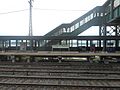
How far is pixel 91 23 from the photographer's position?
35688 millimetres

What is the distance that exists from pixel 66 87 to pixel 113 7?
24.7m

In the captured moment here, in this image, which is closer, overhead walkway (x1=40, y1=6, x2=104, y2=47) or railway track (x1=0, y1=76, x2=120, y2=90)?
railway track (x1=0, y1=76, x2=120, y2=90)

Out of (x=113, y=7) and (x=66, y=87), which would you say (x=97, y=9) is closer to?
(x=113, y=7)

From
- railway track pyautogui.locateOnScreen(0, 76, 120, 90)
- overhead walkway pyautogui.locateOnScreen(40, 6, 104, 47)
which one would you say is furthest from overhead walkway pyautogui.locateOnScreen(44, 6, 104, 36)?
railway track pyautogui.locateOnScreen(0, 76, 120, 90)

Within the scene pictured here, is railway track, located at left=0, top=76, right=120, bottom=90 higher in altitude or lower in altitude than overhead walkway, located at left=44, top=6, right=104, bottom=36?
lower

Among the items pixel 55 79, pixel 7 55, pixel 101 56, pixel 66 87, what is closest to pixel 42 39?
pixel 7 55

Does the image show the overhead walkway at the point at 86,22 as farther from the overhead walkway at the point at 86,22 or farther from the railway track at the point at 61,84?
the railway track at the point at 61,84

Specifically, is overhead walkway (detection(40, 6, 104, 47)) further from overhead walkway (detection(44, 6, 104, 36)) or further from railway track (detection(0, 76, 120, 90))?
railway track (detection(0, 76, 120, 90))

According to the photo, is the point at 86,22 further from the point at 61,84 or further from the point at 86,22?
the point at 61,84

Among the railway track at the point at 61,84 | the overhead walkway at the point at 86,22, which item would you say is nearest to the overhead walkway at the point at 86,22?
the overhead walkway at the point at 86,22

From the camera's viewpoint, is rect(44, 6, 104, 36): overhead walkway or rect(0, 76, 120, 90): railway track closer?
rect(0, 76, 120, 90): railway track

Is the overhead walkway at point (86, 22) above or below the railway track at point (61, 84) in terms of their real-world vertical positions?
above

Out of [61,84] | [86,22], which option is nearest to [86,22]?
[86,22]

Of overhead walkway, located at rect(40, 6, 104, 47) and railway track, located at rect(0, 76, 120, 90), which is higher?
overhead walkway, located at rect(40, 6, 104, 47)
